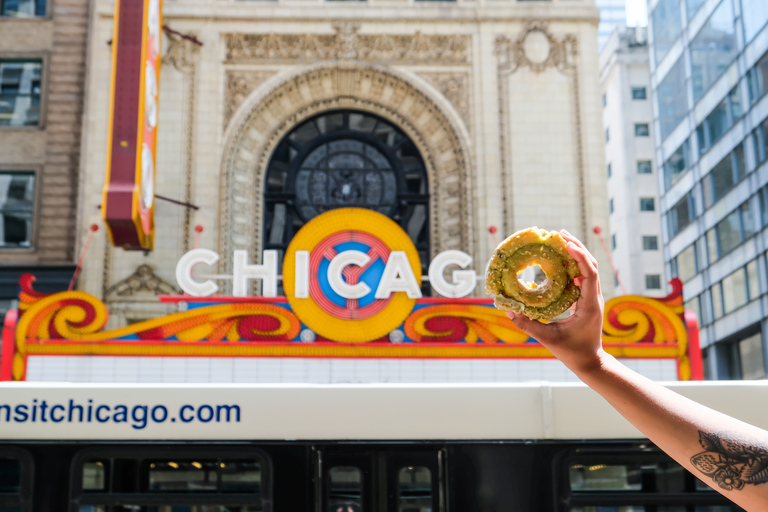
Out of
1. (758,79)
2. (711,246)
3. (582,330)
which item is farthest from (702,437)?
(711,246)

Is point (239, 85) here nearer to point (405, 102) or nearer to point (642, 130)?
point (405, 102)

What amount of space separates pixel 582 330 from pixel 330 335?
927 centimetres

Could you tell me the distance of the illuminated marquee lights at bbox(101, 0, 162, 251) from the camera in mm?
14141

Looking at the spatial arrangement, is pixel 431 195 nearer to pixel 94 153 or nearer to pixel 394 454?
pixel 94 153

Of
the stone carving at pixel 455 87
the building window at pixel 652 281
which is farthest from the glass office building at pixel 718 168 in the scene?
the stone carving at pixel 455 87

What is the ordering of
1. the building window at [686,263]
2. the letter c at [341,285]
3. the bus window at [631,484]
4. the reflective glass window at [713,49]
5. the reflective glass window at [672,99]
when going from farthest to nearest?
Answer: 1. the reflective glass window at [672,99]
2. the building window at [686,263]
3. the reflective glass window at [713,49]
4. the letter c at [341,285]
5. the bus window at [631,484]

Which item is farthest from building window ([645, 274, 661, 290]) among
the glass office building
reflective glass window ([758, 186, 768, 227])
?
reflective glass window ([758, 186, 768, 227])

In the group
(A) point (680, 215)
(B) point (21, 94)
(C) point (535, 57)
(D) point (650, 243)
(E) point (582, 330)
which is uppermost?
(D) point (650, 243)

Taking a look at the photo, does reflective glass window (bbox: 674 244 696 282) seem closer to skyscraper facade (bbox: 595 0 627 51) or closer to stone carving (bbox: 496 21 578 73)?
stone carving (bbox: 496 21 578 73)

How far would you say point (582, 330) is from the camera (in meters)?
2.20

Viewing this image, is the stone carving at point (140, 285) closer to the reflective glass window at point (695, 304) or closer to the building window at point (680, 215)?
the reflective glass window at point (695, 304)

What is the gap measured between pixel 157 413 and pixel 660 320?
7699mm

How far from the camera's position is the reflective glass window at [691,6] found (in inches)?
1609

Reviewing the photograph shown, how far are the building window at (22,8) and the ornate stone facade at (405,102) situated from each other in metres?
2.10
